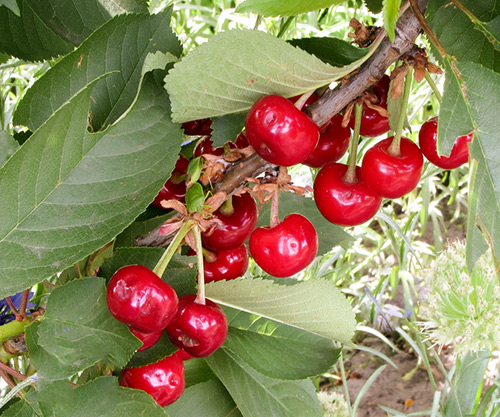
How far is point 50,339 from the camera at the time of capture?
431 millimetres

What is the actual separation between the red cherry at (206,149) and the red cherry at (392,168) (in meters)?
0.12

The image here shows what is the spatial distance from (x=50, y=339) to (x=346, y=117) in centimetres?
28

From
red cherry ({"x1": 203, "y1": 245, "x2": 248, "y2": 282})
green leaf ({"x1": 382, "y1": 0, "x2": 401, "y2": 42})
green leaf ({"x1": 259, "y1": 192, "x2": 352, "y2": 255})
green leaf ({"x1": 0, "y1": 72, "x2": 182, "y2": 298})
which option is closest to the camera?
green leaf ({"x1": 382, "y1": 0, "x2": 401, "y2": 42})

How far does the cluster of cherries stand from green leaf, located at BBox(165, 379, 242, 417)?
10 centimetres

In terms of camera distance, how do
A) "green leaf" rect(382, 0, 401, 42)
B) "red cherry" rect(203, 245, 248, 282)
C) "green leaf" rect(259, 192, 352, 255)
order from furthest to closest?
"green leaf" rect(259, 192, 352, 255)
"red cherry" rect(203, 245, 248, 282)
"green leaf" rect(382, 0, 401, 42)

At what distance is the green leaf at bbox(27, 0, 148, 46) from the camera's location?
1.69 ft

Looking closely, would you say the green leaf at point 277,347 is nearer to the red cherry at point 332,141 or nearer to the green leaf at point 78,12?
the red cherry at point 332,141

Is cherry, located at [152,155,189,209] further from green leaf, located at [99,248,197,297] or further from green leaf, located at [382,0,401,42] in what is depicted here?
green leaf, located at [382,0,401,42]

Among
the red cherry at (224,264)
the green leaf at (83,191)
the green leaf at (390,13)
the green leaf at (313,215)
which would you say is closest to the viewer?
the green leaf at (390,13)

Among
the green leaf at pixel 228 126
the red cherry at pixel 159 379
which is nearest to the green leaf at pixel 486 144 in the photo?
the green leaf at pixel 228 126

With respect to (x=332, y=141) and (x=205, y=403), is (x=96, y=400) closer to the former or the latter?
(x=205, y=403)

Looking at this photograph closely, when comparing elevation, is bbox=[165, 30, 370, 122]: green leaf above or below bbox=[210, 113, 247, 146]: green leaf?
above

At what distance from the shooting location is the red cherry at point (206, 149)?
1.56 ft

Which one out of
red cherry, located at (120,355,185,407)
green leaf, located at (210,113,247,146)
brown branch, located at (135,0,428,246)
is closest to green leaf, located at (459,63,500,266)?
brown branch, located at (135,0,428,246)
